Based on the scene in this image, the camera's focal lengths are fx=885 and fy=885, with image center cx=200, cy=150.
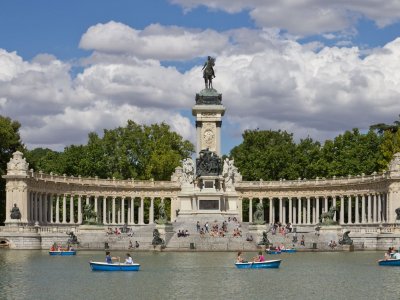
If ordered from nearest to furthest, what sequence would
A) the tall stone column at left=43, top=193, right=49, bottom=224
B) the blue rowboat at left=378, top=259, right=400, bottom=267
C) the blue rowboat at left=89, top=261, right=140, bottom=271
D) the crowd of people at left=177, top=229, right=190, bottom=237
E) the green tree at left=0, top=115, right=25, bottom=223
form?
the blue rowboat at left=89, top=261, right=140, bottom=271, the blue rowboat at left=378, top=259, right=400, bottom=267, the crowd of people at left=177, top=229, right=190, bottom=237, the tall stone column at left=43, top=193, right=49, bottom=224, the green tree at left=0, top=115, right=25, bottom=223

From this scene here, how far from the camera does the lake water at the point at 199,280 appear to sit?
4331 centimetres

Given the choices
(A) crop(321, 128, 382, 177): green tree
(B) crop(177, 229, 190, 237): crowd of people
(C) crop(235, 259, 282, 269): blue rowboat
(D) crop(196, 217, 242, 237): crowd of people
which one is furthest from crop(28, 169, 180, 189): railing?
(C) crop(235, 259, 282, 269): blue rowboat

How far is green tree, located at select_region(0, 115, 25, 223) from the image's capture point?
114 meters

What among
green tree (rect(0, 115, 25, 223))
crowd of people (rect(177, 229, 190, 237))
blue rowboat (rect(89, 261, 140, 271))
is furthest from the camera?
green tree (rect(0, 115, 25, 223))

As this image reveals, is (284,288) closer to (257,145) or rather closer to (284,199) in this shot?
(284,199)

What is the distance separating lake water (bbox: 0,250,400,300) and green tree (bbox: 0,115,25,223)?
157 ft

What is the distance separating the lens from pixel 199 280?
50.0 metres

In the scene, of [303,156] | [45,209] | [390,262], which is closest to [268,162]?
[303,156]

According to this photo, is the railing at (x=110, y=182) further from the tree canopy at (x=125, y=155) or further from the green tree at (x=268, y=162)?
the green tree at (x=268, y=162)

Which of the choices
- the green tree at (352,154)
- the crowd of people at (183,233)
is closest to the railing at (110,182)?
the green tree at (352,154)

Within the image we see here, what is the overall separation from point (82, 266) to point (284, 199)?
69.9m

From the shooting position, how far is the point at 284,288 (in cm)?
4606

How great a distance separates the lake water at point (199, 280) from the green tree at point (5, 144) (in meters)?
47.9

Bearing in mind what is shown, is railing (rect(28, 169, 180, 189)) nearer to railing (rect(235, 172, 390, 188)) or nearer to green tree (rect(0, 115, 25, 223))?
green tree (rect(0, 115, 25, 223))
